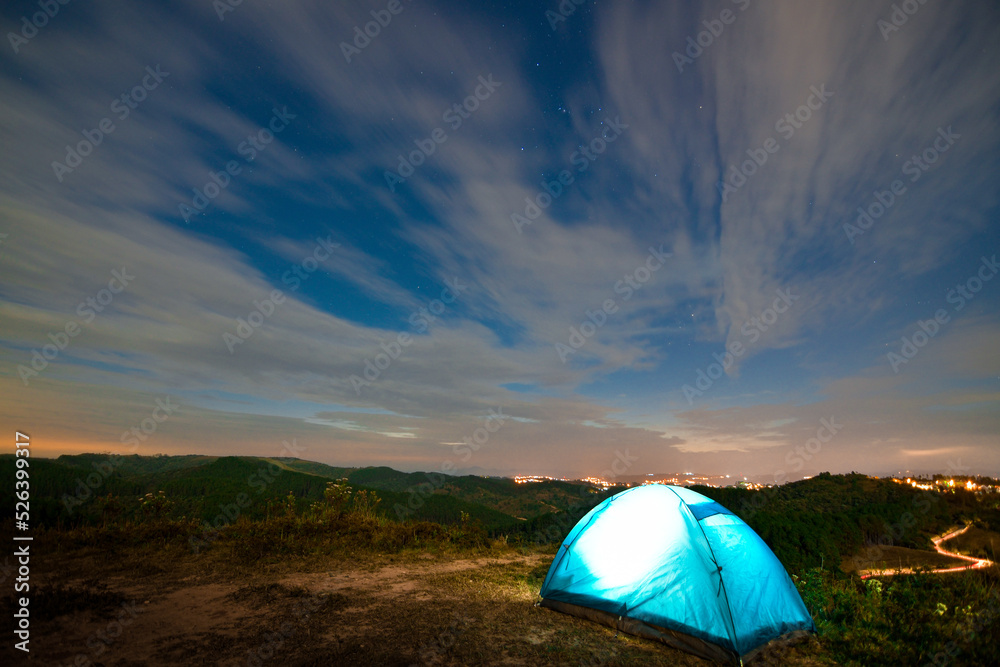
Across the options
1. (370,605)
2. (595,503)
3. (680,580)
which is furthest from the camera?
(595,503)

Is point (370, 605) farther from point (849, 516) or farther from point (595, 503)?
point (849, 516)

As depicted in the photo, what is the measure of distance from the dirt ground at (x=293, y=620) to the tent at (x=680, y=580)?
0.97 feet

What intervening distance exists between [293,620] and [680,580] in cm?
611

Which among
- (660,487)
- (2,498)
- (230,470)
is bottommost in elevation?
(230,470)

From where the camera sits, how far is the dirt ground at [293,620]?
4.87 metres

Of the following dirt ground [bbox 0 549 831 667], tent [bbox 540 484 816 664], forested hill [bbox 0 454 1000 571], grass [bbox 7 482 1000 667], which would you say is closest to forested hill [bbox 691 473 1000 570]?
forested hill [bbox 0 454 1000 571]

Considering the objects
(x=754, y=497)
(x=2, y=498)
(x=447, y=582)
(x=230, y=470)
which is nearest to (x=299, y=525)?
(x=447, y=582)

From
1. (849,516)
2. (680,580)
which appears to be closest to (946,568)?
(849,516)

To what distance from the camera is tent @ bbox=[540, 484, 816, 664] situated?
5.74 metres

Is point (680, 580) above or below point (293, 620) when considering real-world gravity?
above

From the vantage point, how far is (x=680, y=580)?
241 inches

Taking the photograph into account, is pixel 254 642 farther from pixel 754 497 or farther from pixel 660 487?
pixel 754 497

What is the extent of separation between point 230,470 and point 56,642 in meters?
102

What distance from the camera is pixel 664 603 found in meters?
6.05
